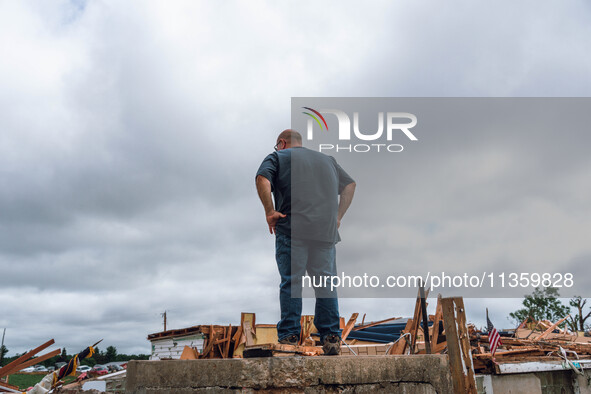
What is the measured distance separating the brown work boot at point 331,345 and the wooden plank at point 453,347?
1.52 meters

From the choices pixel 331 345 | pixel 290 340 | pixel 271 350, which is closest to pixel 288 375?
pixel 271 350

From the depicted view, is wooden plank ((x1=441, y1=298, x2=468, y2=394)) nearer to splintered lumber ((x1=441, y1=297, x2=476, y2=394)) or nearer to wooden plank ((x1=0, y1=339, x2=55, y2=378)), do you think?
splintered lumber ((x1=441, y1=297, x2=476, y2=394))

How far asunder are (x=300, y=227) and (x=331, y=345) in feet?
2.95

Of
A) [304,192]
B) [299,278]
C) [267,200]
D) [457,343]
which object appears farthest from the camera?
[457,343]

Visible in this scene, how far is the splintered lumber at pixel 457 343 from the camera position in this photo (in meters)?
4.45

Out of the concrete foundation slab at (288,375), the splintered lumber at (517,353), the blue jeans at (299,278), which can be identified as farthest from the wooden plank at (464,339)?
the splintered lumber at (517,353)

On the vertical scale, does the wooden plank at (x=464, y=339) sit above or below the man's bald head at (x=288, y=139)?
below

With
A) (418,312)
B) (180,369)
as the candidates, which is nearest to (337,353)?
(180,369)

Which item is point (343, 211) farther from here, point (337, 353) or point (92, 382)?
point (92, 382)

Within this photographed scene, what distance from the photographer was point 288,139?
13.6 ft

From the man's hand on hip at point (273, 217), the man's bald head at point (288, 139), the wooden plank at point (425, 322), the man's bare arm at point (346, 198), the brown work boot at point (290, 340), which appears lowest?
the brown work boot at point (290, 340)

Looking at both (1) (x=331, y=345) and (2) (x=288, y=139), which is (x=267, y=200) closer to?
(2) (x=288, y=139)

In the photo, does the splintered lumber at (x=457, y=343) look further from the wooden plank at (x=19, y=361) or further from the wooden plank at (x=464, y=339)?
the wooden plank at (x=19, y=361)

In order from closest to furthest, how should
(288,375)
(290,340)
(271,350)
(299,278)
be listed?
(288,375)
(271,350)
(290,340)
(299,278)
